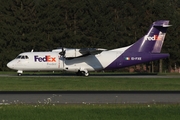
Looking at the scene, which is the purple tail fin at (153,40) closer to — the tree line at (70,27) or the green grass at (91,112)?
the tree line at (70,27)

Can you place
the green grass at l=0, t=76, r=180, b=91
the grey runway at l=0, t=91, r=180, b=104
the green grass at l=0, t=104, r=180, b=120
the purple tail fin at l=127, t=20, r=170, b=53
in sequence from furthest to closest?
the purple tail fin at l=127, t=20, r=170, b=53
the green grass at l=0, t=76, r=180, b=91
the grey runway at l=0, t=91, r=180, b=104
the green grass at l=0, t=104, r=180, b=120

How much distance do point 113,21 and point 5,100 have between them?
66819mm

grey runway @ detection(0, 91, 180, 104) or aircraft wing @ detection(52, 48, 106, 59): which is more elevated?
aircraft wing @ detection(52, 48, 106, 59)

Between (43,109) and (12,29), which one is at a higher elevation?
(12,29)

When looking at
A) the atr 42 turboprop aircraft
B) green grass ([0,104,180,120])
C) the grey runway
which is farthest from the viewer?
the atr 42 turboprop aircraft

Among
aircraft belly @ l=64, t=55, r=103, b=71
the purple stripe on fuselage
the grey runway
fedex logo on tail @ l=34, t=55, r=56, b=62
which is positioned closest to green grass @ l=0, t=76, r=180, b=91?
the grey runway

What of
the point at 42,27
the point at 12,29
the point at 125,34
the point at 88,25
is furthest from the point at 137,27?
the point at 12,29

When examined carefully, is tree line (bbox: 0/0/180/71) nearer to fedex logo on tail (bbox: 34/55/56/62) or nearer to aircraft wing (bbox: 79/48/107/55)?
fedex logo on tail (bbox: 34/55/56/62)

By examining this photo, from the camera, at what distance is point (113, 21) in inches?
3477

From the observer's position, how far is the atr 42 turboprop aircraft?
52.6 metres

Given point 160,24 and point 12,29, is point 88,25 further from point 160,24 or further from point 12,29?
point 160,24

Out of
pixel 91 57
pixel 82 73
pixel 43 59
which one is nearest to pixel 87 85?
pixel 43 59

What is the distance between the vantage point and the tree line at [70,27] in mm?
78875

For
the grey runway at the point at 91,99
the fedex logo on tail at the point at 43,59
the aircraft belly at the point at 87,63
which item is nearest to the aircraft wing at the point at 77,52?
the aircraft belly at the point at 87,63
